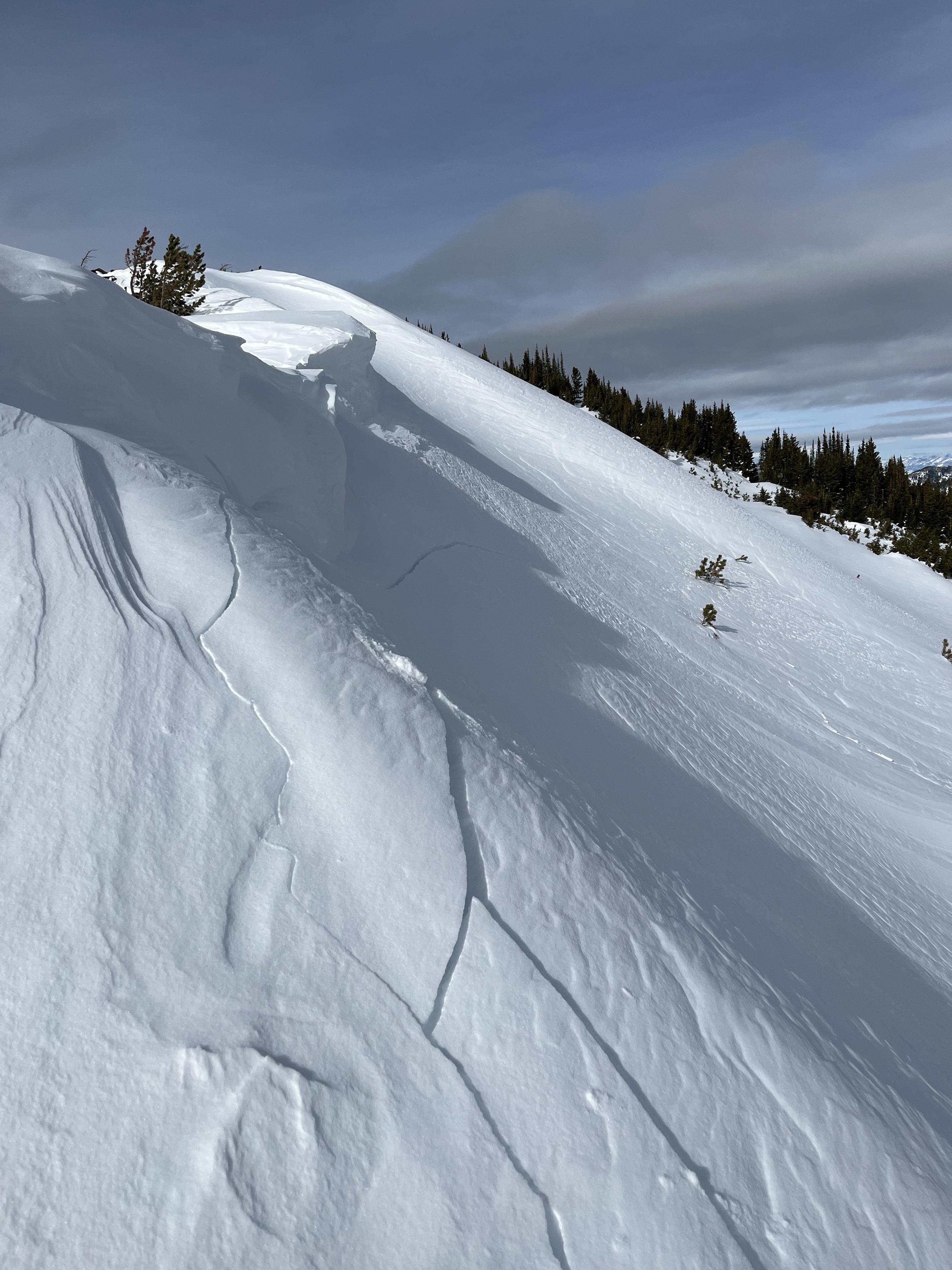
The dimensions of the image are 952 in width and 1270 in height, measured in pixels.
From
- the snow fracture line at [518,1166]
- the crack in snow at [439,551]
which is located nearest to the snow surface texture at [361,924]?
the snow fracture line at [518,1166]

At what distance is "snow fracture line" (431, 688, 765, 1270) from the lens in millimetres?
1562

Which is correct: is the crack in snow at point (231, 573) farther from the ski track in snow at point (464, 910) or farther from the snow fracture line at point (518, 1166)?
the snow fracture line at point (518, 1166)

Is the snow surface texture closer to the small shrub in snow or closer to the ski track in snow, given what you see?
the ski track in snow

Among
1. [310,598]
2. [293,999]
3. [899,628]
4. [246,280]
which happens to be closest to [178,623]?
[310,598]

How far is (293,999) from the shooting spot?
1606mm

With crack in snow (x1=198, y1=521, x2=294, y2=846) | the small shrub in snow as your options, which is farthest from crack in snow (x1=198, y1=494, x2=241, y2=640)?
the small shrub in snow

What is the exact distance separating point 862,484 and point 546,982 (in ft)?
140

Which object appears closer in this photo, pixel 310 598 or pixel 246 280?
pixel 310 598

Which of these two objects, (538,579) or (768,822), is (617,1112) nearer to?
(768,822)

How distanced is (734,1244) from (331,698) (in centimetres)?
152

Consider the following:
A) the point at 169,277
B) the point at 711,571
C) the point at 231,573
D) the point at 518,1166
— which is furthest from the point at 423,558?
the point at 169,277

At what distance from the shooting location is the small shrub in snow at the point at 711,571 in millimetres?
6434

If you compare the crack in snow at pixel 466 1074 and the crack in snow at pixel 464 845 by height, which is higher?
the crack in snow at pixel 464 845

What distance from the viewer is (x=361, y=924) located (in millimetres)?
1761
